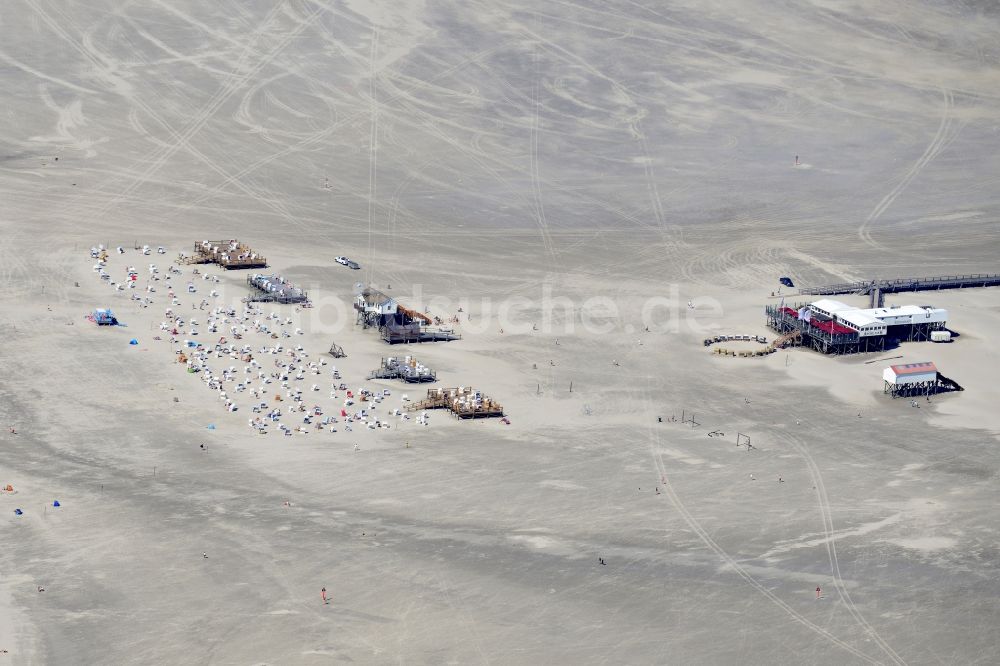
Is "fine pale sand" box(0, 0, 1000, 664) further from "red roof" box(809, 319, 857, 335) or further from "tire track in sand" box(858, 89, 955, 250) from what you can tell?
"red roof" box(809, 319, 857, 335)

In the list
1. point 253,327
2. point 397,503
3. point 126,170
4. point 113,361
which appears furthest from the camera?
point 126,170

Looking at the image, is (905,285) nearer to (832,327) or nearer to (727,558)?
(832,327)

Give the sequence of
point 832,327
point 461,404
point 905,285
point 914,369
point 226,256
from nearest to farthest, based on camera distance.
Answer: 1. point 461,404
2. point 914,369
3. point 832,327
4. point 226,256
5. point 905,285

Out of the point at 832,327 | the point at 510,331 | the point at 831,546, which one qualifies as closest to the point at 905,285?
the point at 832,327

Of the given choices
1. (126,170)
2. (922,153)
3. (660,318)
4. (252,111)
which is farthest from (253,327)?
(922,153)

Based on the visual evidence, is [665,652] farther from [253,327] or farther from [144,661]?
[253,327]

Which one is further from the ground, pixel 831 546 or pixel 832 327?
pixel 832 327

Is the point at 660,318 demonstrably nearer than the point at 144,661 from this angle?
No
